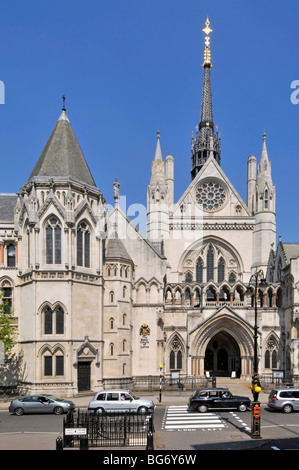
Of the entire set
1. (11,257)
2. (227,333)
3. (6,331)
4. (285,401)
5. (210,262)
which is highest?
(11,257)

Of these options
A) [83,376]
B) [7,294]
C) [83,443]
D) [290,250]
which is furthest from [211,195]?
[83,443]

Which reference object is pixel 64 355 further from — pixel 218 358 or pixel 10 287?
pixel 218 358

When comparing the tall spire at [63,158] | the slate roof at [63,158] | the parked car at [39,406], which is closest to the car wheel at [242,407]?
the parked car at [39,406]

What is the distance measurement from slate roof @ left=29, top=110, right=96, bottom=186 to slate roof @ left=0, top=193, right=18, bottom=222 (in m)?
4.22

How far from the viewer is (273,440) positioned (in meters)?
17.7

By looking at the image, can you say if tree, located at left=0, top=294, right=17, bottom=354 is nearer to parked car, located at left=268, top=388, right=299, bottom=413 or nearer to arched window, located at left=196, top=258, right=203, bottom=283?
parked car, located at left=268, top=388, right=299, bottom=413

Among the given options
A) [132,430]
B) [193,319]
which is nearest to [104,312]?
[193,319]

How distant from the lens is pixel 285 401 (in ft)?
80.8

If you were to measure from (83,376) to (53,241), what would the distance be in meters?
9.41

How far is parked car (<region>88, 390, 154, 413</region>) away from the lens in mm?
22953

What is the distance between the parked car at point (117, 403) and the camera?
22953mm

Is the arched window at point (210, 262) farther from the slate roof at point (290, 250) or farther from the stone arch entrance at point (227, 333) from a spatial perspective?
the slate roof at point (290, 250)

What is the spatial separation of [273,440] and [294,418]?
5916 millimetres

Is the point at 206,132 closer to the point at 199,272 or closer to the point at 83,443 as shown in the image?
the point at 199,272
